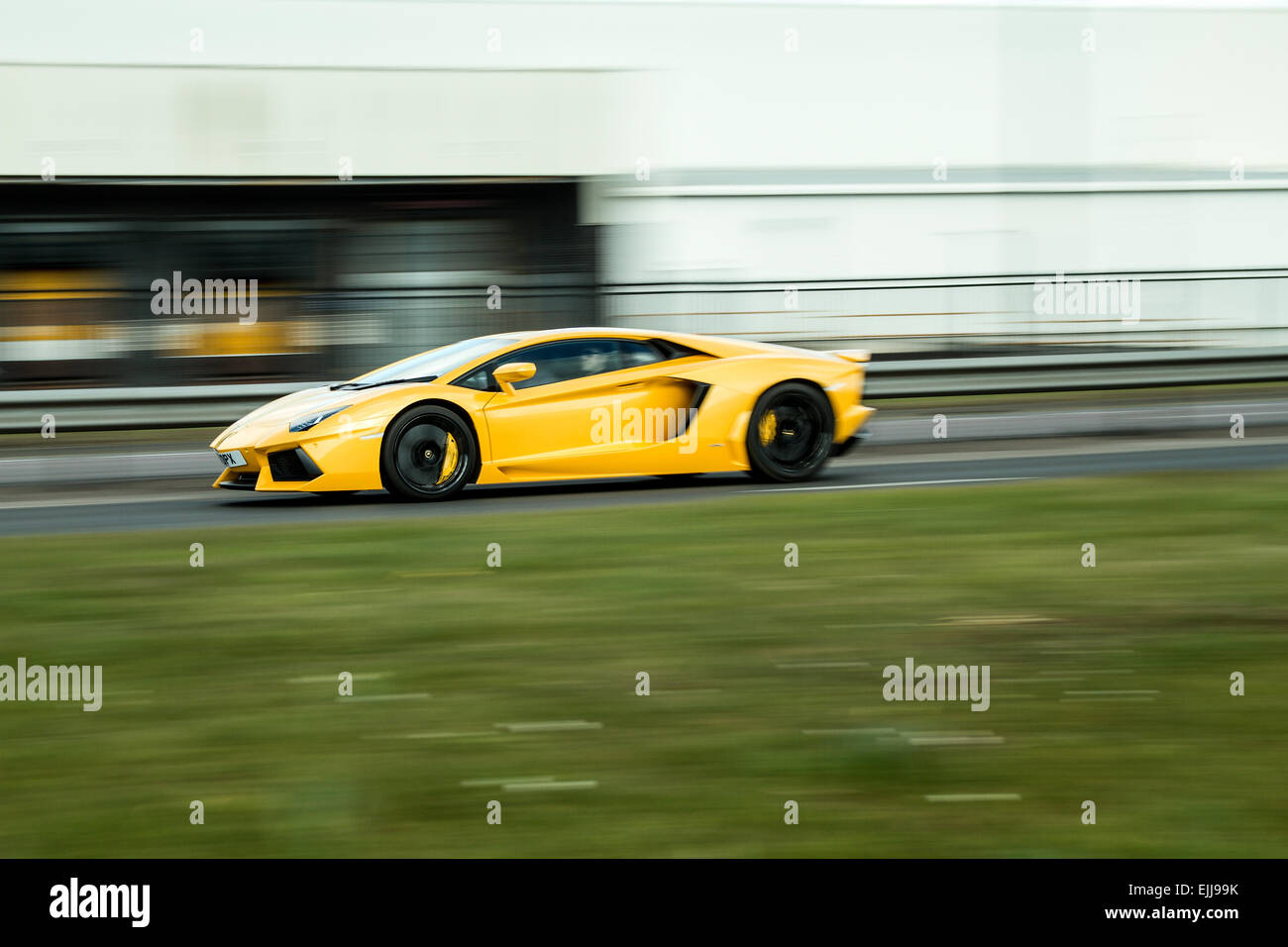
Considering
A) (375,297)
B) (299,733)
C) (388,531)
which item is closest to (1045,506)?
(388,531)

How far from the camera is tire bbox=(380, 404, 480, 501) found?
9.73 metres

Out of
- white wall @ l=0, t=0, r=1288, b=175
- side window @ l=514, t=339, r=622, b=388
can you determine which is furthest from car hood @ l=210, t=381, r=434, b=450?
white wall @ l=0, t=0, r=1288, b=175

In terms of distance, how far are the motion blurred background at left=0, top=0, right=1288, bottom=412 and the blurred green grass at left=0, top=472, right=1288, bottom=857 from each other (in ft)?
25.7

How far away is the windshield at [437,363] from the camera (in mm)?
10117

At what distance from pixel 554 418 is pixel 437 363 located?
3.03 ft

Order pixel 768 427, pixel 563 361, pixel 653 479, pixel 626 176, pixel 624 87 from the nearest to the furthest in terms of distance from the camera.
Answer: pixel 563 361, pixel 768 427, pixel 653 479, pixel 626 176, pixel 624 87

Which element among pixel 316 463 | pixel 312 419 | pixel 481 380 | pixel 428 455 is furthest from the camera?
pixel 481 380

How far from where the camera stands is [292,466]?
965 centimetres

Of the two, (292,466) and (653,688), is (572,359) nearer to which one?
(292,466)

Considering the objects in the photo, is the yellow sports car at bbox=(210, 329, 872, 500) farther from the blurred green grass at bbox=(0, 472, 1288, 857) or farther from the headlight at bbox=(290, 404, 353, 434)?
the blurred green grass at bbox=(0, 472, 1288, 857)

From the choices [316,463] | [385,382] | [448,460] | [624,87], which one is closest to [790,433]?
[448,460]

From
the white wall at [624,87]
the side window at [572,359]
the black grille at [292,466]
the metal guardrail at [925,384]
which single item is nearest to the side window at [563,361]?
the side window at [572,359]

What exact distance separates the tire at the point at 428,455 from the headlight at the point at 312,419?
1.11 feet

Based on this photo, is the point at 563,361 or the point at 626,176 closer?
the point at 563,361
